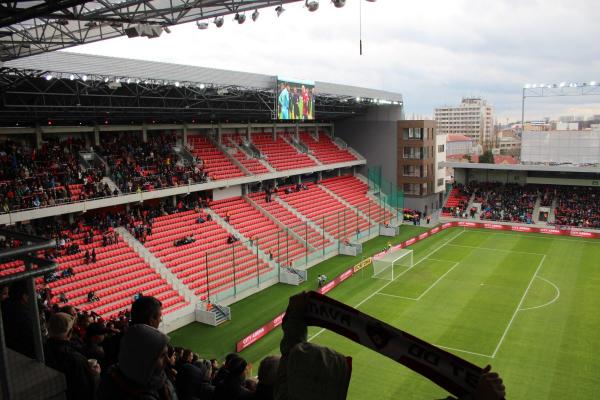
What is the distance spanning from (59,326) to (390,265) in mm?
28074

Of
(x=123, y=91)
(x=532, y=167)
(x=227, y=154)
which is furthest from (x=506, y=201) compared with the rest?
(x=123, y=91)

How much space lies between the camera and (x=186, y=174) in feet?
108

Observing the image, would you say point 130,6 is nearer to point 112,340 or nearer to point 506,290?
point 112,340

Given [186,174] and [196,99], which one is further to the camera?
[186,174]

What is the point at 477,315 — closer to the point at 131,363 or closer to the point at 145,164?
the point at 145,164

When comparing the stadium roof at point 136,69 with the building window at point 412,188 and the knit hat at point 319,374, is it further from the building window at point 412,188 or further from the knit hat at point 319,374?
the knit hat at point 319,374

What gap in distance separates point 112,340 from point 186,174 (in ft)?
90.4

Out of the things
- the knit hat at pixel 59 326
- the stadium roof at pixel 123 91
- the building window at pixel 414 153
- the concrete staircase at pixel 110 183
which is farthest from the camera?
the building window at pixel 414 153

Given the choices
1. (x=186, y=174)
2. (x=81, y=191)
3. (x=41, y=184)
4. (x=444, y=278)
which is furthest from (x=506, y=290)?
(x=41, y=184)

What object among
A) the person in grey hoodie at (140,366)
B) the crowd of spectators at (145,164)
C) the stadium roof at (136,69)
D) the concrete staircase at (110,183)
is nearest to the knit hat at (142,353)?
the person in grey hoodie at (140,366)

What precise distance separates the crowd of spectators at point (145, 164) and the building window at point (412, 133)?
23111 mm

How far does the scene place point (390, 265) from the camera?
104ft

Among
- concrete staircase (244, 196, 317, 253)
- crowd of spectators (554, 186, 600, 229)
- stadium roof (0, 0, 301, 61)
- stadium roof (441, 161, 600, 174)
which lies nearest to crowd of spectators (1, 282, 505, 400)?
stadium roof (0, 0, 301, 61)

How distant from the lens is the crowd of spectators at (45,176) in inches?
936
